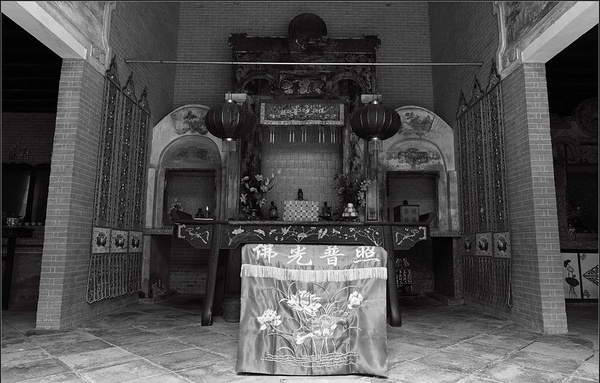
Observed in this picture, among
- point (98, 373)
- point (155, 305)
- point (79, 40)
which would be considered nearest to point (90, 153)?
point (79, 40)

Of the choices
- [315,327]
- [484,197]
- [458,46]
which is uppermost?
[458,46]

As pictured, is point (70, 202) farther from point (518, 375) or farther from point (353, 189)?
point (518, 375)

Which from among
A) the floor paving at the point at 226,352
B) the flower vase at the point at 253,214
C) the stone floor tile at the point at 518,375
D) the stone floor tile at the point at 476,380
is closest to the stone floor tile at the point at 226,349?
the floor paving at the point at 226,352

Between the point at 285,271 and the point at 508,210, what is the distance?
324 centimetres

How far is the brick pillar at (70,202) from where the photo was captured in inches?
160

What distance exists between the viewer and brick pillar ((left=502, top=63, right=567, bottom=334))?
4.03 metres

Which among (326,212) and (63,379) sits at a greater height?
(326,212)

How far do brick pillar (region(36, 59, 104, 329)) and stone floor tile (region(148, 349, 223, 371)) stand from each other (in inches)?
66.2

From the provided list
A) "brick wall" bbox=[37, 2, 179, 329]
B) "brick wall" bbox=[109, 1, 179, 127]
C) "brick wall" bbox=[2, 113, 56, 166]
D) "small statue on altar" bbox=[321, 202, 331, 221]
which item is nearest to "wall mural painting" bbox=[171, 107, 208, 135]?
"brick wall" bbox=[109, 1, 179, 127]

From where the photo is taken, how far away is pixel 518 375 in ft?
8.88

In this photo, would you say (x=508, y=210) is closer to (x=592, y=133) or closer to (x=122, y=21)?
(x=592, y=133)

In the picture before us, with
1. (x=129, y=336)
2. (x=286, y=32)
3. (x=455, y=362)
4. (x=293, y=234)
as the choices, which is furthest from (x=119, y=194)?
(x=286, y=32)

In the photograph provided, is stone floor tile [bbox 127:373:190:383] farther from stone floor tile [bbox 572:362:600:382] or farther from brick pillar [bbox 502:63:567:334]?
brick pillar [bbox 502:63:567:334]

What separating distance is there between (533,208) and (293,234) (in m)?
2.53
